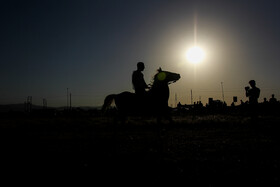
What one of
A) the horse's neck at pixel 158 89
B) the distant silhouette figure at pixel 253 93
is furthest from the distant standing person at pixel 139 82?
the distant silhouette figure at pixel 253 93

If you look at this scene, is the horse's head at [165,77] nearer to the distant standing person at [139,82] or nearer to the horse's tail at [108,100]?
the distant standing person at [139,82]

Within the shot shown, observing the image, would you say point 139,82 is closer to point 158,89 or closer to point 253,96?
point 158,89

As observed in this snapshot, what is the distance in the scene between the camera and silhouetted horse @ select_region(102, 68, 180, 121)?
9.85 metres

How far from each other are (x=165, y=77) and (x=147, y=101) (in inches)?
52.7

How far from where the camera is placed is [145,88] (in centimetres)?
1008

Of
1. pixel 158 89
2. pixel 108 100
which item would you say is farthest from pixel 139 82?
pixel 108 100

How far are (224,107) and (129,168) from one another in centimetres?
3263

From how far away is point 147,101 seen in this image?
395 inches

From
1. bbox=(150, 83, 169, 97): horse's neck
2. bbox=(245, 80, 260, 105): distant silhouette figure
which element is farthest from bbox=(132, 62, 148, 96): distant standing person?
bbox=(245, 80, 260, 105): distant silhouette figure

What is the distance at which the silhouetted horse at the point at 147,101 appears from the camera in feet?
32.3

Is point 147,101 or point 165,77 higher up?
point 165,77

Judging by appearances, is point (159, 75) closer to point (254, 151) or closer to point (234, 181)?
point (254, 151)

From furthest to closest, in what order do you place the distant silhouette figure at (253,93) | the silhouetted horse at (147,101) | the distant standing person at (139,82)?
1. the distant silhouette figure at (253,93)
2. the distant standing person at (139,82)
3. the silhouetted horse at (147,101)

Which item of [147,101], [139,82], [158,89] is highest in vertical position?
[139,82]
